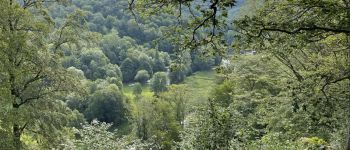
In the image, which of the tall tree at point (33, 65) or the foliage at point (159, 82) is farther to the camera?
the foliage at point (159, 82)

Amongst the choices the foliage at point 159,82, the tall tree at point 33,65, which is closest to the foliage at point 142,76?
the foliage at point 159,82

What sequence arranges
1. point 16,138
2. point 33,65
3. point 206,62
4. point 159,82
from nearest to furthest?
point 206,62 → point 16,138 → point 33,65 → point 159,82

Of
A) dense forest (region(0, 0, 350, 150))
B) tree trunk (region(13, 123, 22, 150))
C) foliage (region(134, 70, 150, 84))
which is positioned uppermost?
dense forest (region(0, 0, 350, 150))

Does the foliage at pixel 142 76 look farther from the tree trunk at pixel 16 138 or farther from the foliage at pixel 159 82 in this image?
the tree trunk at pixel 16 138

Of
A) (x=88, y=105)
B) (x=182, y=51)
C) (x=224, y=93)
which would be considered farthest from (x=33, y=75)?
(x=88, y=105)

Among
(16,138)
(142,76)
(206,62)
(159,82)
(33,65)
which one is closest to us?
(206,62)

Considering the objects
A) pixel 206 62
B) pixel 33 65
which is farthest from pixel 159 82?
pixel 206 62

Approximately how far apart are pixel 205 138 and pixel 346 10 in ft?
27.5

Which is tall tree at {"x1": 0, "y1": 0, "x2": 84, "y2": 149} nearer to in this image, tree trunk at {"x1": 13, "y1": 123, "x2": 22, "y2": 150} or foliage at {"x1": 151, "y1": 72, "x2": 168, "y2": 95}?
tree trunk at {"x1": 13, "y1": 123, "x2": 22, "y2": 150}

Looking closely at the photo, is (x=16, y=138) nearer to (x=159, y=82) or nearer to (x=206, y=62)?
(x=206, y=62)

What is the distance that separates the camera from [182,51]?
866 cm

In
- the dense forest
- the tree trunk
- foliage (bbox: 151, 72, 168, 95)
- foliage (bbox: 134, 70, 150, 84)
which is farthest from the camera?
foliage (bbox: 134, 70, 150, 84)

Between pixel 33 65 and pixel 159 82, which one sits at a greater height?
pixel 33 65

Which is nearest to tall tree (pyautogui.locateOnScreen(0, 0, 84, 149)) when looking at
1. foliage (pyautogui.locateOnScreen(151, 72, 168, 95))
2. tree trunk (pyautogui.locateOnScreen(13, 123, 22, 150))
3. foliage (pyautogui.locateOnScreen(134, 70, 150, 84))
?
tree trunk (pyautogui.locateOnScreen(13, 123, 22, 150))
